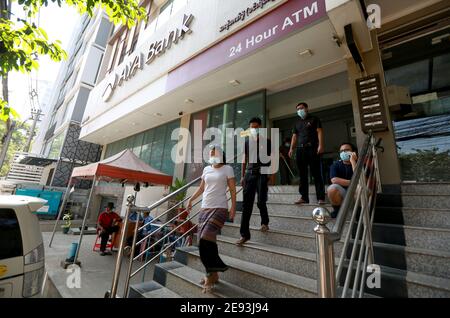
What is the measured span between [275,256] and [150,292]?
1612 mm

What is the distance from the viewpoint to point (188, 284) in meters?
2.70

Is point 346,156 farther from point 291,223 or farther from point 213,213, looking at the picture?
point 213,213

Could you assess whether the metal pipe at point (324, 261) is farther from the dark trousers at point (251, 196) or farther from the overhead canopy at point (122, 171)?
the overhead canopy at point (122, 171)

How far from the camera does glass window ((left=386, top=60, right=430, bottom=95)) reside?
4680 mm

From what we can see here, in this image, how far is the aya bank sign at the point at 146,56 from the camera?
24.3 ft

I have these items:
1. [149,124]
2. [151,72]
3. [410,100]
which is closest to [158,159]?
[149,124]

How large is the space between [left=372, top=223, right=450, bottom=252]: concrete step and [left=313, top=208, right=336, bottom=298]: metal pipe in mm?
1765

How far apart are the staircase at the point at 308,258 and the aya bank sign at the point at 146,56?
22.2 ft

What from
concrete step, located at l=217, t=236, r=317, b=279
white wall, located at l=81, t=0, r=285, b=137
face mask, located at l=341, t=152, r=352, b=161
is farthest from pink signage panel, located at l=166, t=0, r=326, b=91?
concrete step, located at l=217, t=236, r=317, b=279

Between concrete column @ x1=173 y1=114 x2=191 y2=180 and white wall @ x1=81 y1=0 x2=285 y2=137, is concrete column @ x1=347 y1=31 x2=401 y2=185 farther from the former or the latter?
concrete column @ x1=173 y1=114 x2=191 y2=180

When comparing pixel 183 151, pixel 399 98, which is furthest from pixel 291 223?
pixel 183 151
